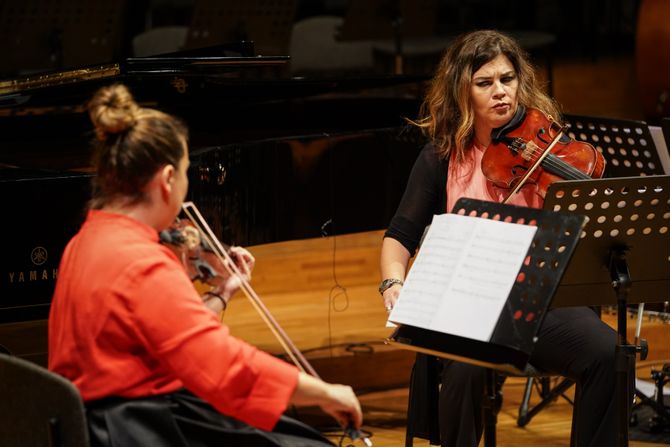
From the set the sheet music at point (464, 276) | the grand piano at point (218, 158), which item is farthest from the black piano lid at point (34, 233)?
the sheet music at point (464, 276)

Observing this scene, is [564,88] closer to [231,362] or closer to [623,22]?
[623,22]

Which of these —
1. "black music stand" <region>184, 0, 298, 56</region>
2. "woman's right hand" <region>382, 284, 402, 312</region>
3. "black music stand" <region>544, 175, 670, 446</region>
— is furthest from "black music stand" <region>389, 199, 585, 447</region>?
"black music stand" <region>184, 0, 298, 56</region>

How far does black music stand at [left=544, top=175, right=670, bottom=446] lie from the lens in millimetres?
2479

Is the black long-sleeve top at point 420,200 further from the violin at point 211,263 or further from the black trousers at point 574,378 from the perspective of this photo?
the violin at point 211,263

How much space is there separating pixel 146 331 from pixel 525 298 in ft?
2.41

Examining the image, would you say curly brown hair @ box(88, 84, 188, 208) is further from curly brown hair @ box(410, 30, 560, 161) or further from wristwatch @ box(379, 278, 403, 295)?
curly brown hair @ box(410, 30, 560, 161)

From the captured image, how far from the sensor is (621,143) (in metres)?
3.13

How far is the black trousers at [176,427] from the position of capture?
192 cm

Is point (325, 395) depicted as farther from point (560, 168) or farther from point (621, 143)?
point (621, 143)

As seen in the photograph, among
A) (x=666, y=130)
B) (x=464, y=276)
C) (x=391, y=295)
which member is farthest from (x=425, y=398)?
(x=666, y=130)

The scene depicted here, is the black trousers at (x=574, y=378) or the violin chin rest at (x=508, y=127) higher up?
the violin chin rest at (x=508, y=127)

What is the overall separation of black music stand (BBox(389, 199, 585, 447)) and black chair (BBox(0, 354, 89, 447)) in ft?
2.42

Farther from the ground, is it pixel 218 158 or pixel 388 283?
pixel 218 158

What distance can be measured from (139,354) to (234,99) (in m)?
2.36
